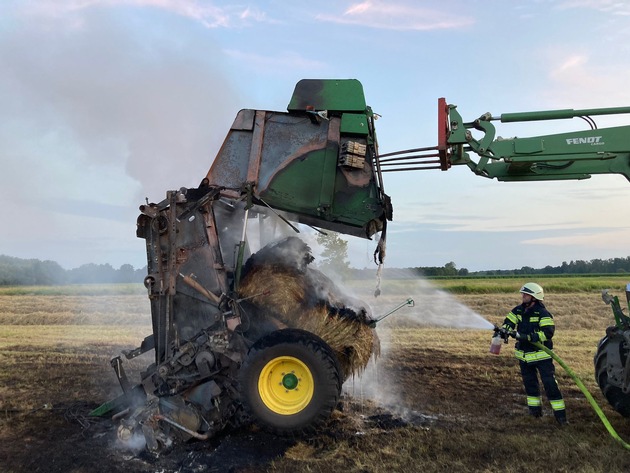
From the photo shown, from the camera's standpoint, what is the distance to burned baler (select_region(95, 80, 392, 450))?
21.3ft

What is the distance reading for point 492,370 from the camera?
9.78m

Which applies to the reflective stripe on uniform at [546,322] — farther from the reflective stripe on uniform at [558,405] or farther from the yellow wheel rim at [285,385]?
the yellow wheel rim at [285,385]

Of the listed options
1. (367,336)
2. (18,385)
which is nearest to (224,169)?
(367,336)

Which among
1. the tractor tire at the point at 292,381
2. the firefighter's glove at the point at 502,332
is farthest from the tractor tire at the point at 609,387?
the tractor tire at the point at 292,381

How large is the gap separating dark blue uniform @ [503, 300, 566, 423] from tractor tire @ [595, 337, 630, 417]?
554 millimetres

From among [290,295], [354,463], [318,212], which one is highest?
[318,212]

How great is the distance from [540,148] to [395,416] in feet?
12.5

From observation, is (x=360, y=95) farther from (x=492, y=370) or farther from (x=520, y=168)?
(x=492, y=370)

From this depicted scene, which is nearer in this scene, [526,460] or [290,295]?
[526,460]

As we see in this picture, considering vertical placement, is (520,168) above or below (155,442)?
above

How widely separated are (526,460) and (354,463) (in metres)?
1.73

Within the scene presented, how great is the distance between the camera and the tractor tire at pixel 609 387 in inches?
273

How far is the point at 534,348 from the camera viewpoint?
7375mm

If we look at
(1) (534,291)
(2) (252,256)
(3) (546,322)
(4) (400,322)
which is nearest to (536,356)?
(3) (546,322)
